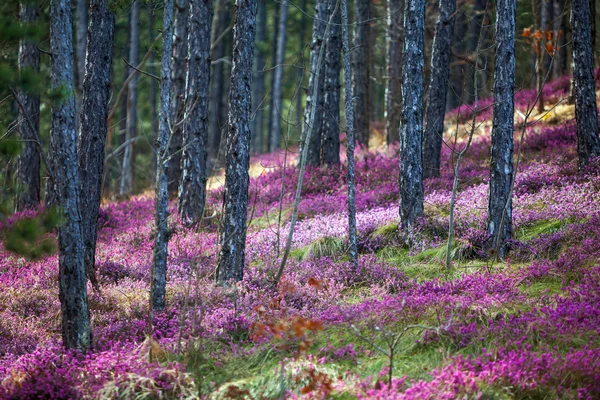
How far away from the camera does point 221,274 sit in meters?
8.82

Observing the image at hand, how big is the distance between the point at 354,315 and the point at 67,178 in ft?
13.0

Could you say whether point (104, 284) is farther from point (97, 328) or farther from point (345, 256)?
point (345, 256)

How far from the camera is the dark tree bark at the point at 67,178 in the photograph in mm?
6641

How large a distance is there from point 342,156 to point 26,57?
1138 cm

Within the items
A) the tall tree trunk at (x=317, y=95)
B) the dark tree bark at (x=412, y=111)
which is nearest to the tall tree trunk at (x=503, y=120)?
the dark tree bark at (x=412, y=111)

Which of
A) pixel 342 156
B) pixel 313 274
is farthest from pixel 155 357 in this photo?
pixel 342 156

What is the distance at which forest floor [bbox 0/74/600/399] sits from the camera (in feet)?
19.1

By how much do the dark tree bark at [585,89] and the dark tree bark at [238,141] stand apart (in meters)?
7.60

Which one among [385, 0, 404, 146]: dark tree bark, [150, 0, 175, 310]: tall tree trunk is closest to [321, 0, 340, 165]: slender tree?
[385, 0, 404, 146]: dark tree bark

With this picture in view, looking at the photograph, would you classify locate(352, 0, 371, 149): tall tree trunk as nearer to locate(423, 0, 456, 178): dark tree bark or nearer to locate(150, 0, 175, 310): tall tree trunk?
locate(423, 0, 456, 178): dark tree bark

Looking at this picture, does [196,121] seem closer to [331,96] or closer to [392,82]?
[331,96]

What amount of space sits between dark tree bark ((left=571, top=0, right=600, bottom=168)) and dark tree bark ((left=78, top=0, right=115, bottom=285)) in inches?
378

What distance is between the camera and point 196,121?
564 inches

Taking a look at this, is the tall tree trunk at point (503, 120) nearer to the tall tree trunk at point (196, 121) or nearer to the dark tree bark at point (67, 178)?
the dark tree bark at point (67, 178)
